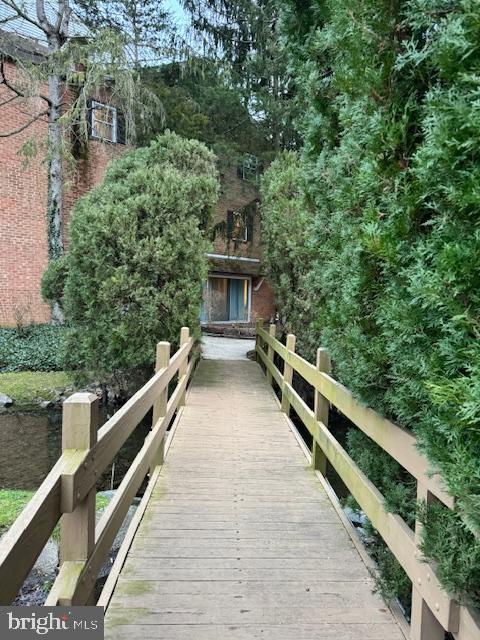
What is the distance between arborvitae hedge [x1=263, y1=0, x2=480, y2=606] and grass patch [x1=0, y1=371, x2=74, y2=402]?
792cm

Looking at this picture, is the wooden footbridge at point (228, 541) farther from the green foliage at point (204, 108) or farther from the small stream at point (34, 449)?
the green foliage at point (204, 108)

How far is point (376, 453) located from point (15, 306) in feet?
40.8

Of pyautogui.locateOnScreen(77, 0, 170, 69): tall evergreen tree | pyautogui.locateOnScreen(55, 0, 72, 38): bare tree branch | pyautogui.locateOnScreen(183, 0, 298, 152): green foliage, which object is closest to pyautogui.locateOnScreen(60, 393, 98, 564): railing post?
pyautogui.locateOnScreen(55, 0, 72, 38): bare tree branch

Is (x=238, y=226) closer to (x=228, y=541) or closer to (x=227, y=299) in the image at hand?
(x=227, y=299)

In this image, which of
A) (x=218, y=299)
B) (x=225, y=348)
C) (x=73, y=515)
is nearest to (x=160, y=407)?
(x=73, y=515)

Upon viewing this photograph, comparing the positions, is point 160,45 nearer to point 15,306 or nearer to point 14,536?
point 15,306

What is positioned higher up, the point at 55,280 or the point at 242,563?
the point at 55,280

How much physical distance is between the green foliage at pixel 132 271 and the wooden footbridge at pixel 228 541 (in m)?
3.25

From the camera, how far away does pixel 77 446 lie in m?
1.82

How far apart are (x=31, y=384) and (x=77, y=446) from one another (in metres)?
9.13

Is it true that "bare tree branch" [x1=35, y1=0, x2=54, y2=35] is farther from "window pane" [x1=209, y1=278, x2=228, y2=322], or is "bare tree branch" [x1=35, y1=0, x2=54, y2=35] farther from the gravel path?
"window pane" [x1=209, y1=278, x2=228, y2=322]

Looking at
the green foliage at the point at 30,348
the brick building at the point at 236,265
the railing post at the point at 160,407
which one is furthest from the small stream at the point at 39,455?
the brick building at the point at 236,265

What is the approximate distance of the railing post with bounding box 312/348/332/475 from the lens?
159 inches

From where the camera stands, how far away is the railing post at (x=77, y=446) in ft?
5.94
